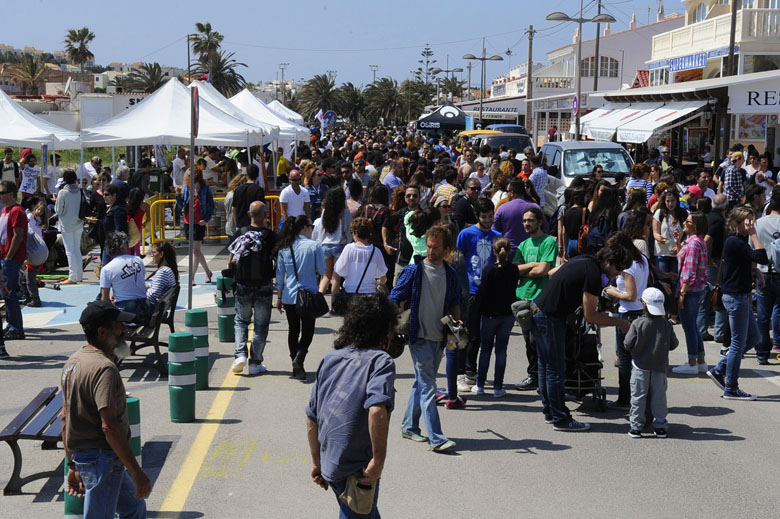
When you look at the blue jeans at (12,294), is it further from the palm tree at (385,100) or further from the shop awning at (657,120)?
the palm tree at (385,100)

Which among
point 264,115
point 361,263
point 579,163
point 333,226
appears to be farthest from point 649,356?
point 264,115

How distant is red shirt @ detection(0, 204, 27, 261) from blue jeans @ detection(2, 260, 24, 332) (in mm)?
97

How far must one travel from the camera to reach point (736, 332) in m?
8.84

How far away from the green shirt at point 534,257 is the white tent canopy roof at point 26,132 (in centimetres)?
1281

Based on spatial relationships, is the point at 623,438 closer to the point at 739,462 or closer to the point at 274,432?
the point at 739,462

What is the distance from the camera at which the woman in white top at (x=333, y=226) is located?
1120 cm

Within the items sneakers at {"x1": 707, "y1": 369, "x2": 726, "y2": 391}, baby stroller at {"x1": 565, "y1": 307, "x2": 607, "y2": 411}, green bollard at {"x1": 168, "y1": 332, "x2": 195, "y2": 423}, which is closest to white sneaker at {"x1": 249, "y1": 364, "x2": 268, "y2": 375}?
green bollard at {"x1": 168, "y1": 332, "x2": 195, "y2": 423}

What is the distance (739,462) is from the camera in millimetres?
7102

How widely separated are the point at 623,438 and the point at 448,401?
5.37 ft

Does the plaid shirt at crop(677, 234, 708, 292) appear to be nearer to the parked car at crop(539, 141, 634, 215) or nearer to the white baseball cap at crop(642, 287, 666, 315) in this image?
the white baseball cap at crop(642, 287, 666, 315)

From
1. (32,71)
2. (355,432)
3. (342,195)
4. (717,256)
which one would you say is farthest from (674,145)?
(32,71)

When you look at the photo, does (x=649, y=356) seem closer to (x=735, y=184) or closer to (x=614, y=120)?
(x=735, y=184)

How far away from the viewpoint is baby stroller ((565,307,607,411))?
27.5 ft

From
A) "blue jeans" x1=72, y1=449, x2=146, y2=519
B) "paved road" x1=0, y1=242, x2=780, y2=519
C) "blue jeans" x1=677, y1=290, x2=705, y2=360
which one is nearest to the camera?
"blue jeans" x1=72, y1=449, x2=146, y2=519
